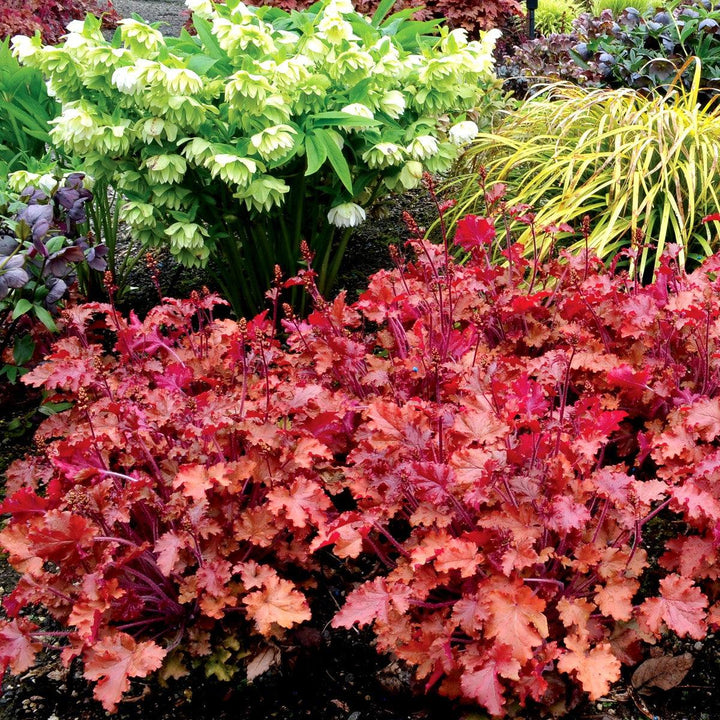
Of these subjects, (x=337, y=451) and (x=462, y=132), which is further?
(x=462, y=132)

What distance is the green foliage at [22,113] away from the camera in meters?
2.96

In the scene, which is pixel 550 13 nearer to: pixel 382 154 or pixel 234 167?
pixel 382 154

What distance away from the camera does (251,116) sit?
2520 mm

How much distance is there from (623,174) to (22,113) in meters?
2.51

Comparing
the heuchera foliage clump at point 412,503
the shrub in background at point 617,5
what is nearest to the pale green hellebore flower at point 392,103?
the heuchera foliage clump at point 412,503

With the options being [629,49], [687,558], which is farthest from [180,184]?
[629,49]

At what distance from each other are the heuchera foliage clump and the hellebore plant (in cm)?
65

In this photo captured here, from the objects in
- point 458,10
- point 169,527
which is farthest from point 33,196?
point 458,10

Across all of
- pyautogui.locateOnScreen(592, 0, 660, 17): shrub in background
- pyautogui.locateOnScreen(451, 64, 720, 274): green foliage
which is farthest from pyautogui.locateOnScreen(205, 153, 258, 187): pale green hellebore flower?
pyautogui.locateOnScreen(592, 0, 660, 17): shrub in background

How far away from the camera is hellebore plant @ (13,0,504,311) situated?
7.88 feet

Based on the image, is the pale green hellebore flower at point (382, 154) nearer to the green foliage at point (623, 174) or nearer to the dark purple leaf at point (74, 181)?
the green foliage at point (623, 174)

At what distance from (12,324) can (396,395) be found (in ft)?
4.64

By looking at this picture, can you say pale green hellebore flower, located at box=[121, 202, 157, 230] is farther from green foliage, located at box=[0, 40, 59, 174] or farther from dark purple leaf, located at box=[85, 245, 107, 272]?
green foliage, located at box=[0, 40, 59, 174]

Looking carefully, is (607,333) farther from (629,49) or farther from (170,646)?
(629,49)
